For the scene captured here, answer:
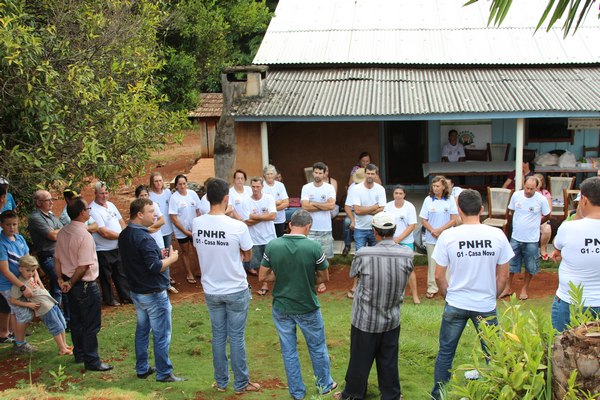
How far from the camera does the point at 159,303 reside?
6824mm

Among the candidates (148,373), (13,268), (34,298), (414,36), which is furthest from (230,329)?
(414,36)

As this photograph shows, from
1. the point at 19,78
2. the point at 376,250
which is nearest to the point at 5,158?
the point at 19,78

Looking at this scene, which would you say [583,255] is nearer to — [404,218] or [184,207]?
[404,218]

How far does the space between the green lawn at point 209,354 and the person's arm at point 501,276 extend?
129cm

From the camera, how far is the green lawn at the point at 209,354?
22.1ft

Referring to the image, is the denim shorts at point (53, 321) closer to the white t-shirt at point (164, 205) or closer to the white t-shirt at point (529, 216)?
the white t-shirt at point (164, 205)

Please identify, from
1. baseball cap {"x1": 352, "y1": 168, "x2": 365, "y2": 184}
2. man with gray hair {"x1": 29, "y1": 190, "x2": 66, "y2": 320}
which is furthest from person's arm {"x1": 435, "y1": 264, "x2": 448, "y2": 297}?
baseball cap {"x1": 352, "y1": 168, "x2": 365, "y2": 184}

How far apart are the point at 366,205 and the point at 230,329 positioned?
4.43 m

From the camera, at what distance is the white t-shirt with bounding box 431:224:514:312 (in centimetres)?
588

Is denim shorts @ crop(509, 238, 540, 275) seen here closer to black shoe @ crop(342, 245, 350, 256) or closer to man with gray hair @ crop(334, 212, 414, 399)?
black shoe @ crop(342, 245, 350, 256)

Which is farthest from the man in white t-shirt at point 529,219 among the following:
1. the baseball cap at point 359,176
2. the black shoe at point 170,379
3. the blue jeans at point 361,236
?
the black shoe at point 170,379

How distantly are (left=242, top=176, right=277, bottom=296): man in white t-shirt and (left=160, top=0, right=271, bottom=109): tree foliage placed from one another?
493 centimetres

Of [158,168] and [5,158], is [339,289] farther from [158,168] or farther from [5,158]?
[158,168]

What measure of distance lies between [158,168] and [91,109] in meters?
17.7
